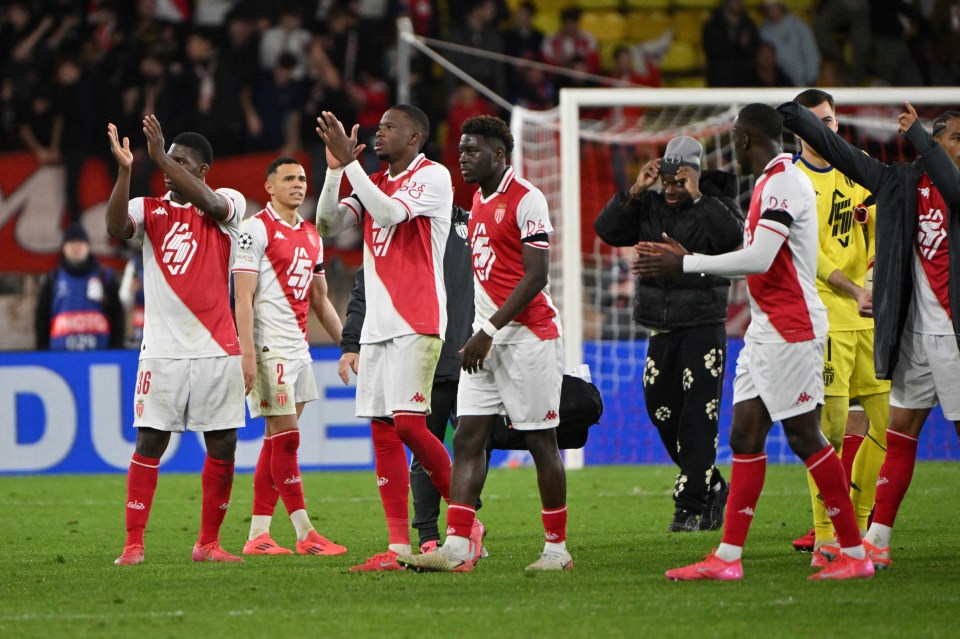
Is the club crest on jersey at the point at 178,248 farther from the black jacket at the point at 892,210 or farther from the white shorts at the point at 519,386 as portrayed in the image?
the black jacket at the point at 892,210

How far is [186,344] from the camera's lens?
23.2 feet

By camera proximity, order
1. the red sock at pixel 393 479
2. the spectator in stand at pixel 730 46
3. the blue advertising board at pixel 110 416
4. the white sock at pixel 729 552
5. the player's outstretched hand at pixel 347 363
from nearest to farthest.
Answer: the white sock at pixel 729 552 < the red sock at pixel 393 479 < the player's outstretched hand at pixel 347 363 < the blue advertising board at pixel 110 416 < the spectator in stand at pixel 730 46

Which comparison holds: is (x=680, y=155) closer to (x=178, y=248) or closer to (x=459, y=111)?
(x=178, y=248)

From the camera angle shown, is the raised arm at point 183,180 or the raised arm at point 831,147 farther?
the raised arm at point 183,180

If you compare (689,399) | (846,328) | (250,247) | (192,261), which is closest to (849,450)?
(846,328)

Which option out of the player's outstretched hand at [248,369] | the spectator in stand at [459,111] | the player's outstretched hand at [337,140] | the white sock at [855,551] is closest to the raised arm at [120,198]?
the player's outstretched hand at [248,369]

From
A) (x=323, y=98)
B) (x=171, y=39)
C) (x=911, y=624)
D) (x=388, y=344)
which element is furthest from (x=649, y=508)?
(x=171, y=39)

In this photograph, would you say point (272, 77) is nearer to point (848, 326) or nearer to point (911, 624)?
point (848, 326)

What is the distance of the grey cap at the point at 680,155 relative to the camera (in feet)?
24.4

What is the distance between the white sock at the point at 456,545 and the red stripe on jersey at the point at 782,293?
1.73m

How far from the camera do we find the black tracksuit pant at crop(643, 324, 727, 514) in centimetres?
→ 829

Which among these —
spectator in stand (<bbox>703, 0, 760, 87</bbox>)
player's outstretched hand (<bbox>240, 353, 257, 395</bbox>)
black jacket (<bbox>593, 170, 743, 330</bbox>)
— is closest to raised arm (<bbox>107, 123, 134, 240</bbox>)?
player's outstretched hand (<bbox>240, 353, 257, 395</bbox>)

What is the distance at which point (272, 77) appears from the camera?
17.9 meters

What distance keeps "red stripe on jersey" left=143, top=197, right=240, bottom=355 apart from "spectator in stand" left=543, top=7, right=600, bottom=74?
11.8m
